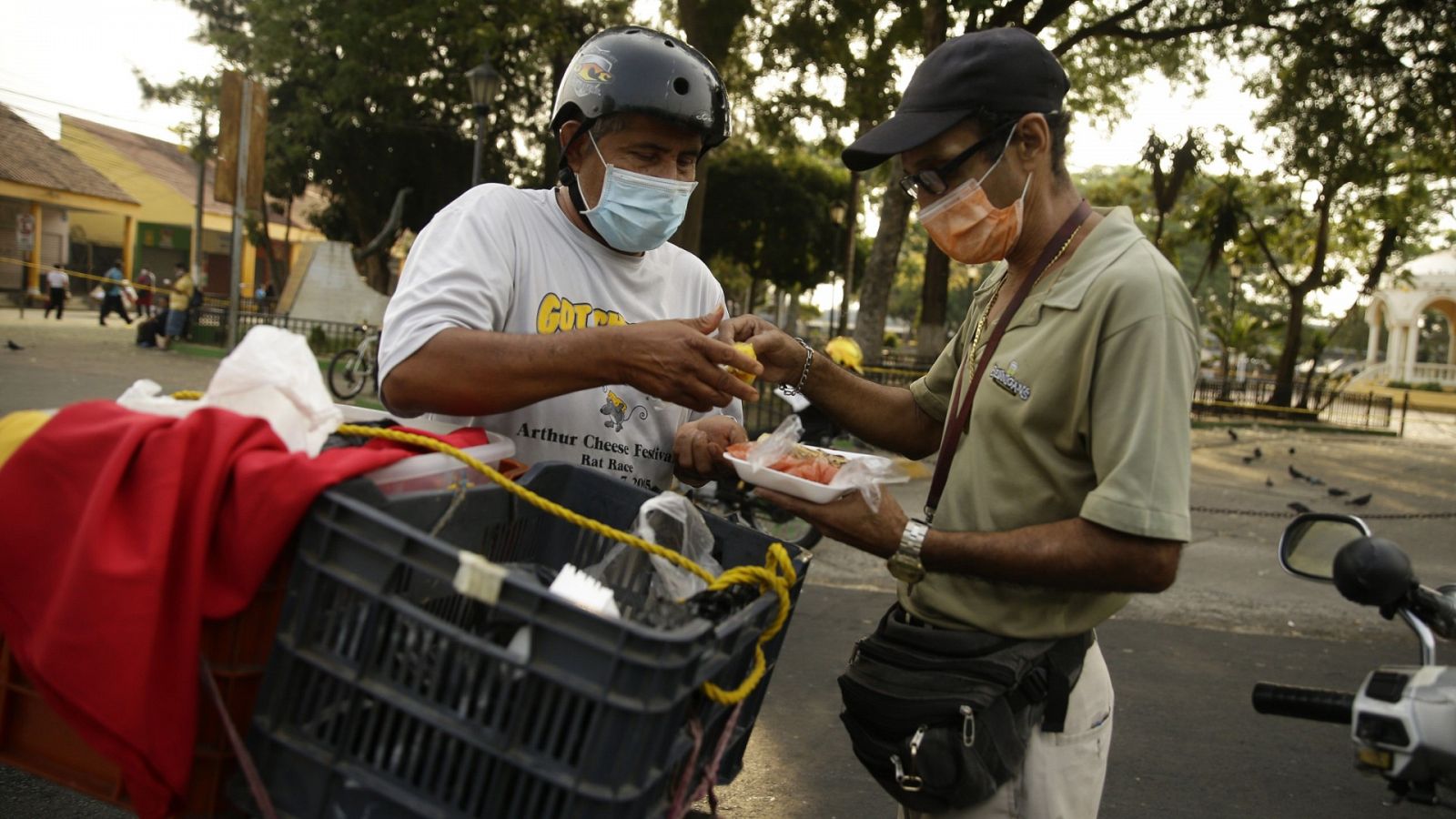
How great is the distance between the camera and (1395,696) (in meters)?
1.49

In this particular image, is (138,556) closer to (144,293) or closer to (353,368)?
(353,368)

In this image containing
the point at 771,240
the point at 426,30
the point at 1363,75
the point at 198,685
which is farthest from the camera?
the point at 771,240

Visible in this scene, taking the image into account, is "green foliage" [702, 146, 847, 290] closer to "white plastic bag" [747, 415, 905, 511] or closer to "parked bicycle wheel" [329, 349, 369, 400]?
"parked bicycle wheel" [329, 349, 369, 400]

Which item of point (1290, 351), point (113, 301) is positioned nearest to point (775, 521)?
point (1290, 351)

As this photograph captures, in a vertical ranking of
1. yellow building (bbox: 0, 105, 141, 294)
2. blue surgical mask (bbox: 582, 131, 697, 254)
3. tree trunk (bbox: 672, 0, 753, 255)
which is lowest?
blue surgical mask (bbox: 582, 131, 697, 254)

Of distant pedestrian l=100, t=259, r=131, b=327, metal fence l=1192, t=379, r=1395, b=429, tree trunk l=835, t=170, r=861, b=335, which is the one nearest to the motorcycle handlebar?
metal fence l=1192, t=379, r=1395, b=429

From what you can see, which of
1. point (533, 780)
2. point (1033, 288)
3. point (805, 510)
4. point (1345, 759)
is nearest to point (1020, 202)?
point (1033, 288)

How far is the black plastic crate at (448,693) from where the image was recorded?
1215 mm

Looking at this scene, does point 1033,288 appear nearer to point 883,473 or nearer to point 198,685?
point 883,473

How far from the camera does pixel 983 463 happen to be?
6.18 ft

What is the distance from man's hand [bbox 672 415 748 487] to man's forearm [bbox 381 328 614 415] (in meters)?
0.46

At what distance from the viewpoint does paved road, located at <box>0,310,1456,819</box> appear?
4.05 meters

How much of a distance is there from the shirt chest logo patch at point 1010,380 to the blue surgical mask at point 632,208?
34.6 inches

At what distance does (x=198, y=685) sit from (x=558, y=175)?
1.53 m
